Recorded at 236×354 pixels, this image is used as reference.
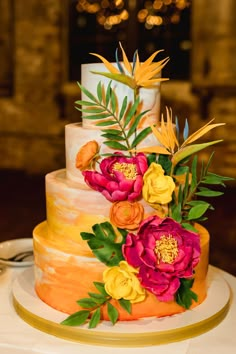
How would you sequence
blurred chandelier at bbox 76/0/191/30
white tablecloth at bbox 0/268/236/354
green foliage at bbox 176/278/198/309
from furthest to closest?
blurred chandelier at bbox 76/0/191/30, green foliage at bbox 176/278/198/309, white tablecloth at bbox 0/268/236/354

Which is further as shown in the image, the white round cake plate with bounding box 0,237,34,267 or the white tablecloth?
the white round cake plate with bounding box 0,237,34,267

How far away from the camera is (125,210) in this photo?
139 cm

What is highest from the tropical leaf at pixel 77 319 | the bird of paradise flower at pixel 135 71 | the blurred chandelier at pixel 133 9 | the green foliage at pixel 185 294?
the blurred chandelier at pixel 133 9

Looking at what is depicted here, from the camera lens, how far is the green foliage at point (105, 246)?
140cm

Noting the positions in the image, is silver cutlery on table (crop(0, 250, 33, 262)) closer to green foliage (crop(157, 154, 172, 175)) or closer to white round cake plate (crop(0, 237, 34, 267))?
white round cake plate (crop(0, 237, 34, 267))

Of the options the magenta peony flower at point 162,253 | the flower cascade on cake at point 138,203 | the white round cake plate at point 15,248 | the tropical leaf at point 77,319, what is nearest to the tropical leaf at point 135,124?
the flower cascade on cake at point 138,203

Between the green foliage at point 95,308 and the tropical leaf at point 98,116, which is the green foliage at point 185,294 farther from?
the tropical leaf at point 98,116

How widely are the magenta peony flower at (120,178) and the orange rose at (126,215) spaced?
0.06 feet

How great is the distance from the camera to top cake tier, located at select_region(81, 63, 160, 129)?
1474 millimetres

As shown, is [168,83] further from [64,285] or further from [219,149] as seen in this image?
[64,285]

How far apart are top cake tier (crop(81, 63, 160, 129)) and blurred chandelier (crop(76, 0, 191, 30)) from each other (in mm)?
6063

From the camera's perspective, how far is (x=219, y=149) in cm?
716

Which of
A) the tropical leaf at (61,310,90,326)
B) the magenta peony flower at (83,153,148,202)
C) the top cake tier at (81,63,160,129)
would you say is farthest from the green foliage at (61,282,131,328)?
the top cake tier at (81,63,160,129)

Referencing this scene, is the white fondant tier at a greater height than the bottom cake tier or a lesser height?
greater
